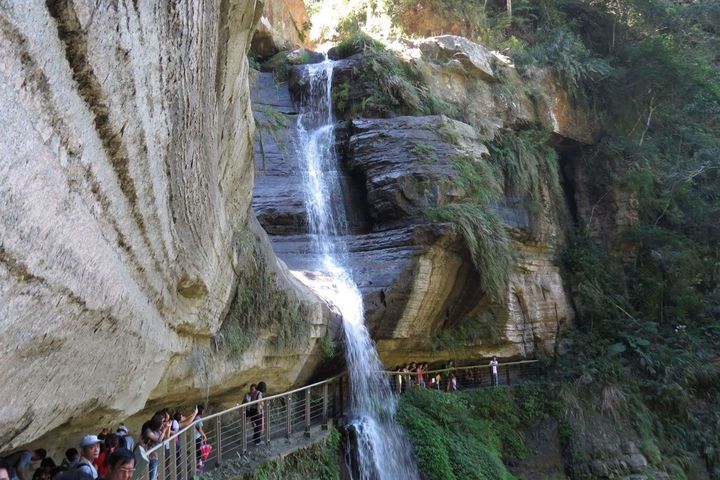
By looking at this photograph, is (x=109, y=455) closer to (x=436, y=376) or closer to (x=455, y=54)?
(x=436, y=376)

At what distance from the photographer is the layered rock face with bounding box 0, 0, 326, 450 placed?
8.05ft

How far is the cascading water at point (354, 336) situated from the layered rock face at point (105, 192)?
577cm

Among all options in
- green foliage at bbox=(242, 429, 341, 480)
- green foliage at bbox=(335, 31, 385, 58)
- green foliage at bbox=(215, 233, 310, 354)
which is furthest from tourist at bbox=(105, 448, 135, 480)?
green foliage at bbox=(335, 31, 385, 58)

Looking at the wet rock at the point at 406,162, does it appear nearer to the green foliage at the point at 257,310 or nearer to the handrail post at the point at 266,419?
the green foliage at the point at 257,310

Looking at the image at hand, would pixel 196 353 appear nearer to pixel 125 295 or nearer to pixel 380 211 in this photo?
pixel 125 295

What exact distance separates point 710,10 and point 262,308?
78.1 feet

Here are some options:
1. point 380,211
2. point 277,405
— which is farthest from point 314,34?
point 277,405

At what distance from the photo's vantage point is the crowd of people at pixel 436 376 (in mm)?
A: 14203

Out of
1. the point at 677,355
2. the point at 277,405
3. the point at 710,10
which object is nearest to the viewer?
the point at 277,405

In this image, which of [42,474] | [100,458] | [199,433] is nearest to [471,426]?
[199,433]

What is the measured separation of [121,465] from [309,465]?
271 inches

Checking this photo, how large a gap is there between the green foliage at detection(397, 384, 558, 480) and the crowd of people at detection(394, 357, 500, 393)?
1.64ft

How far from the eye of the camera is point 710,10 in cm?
2384

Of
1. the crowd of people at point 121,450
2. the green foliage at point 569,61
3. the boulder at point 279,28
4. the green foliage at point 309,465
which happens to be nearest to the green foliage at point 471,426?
the crowd of people at point 121,450
